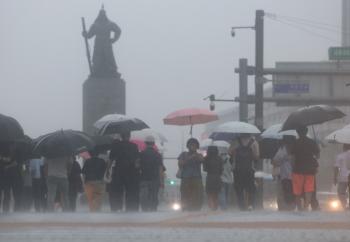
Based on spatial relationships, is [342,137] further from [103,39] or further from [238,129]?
[103,39]

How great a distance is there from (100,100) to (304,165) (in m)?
18.2

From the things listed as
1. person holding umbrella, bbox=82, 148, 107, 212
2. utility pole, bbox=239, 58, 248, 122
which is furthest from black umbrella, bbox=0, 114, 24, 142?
utility pole, bbox=239, 58, 248, 122

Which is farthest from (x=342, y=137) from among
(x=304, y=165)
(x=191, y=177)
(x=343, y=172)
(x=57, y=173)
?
(x=57, y=173)

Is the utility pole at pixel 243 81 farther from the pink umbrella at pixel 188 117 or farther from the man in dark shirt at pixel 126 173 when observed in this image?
the man in dark shirt at pixel 126 173

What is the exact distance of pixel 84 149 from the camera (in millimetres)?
15828

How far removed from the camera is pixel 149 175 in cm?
1561

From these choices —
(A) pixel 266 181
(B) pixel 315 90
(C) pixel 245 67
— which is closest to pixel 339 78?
(B) pixel 315 90

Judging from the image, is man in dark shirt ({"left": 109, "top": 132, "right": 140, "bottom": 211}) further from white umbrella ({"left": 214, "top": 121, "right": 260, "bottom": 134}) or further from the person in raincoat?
white umbrella ({"left": 214, "top": 121, "right": 260, "bottom": 134})

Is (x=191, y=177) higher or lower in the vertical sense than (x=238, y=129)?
lower

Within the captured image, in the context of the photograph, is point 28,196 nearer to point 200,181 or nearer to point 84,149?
point 84,149

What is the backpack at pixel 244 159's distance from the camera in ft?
49.9

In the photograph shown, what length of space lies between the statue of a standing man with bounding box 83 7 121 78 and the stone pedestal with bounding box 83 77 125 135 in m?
1.58

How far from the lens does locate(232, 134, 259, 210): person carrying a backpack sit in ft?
49.9

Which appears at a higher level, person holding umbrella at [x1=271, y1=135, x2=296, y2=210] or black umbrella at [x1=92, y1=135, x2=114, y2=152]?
black umbrella at [x1=92, y1=135, x2=114, y2=152]
